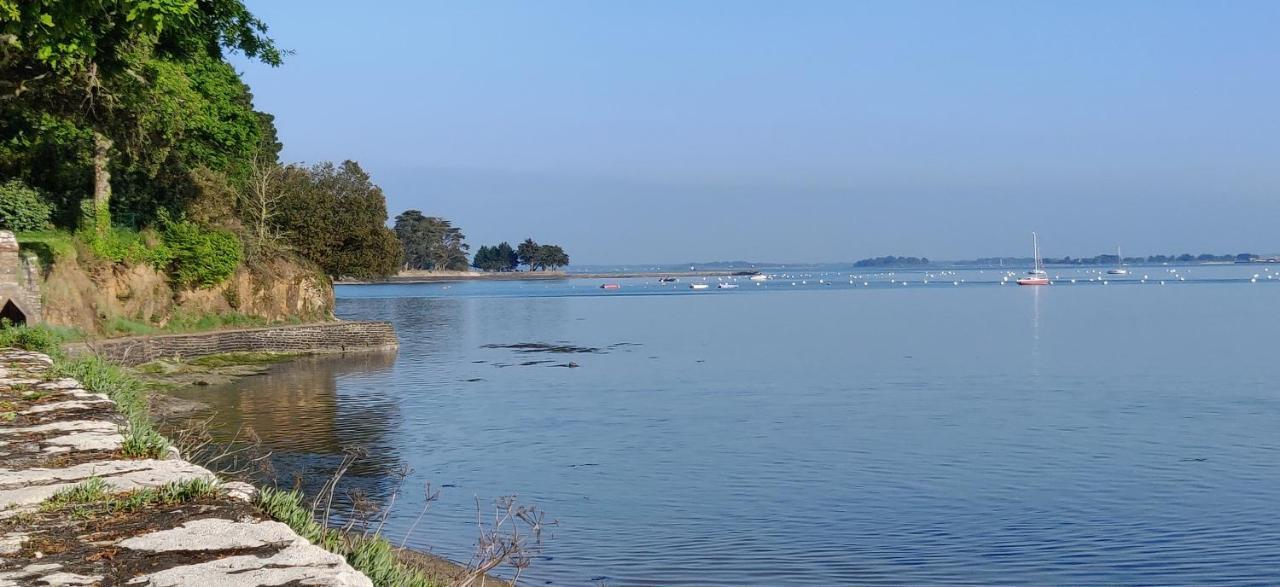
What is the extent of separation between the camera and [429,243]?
17962 cm

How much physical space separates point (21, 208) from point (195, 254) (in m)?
4.76

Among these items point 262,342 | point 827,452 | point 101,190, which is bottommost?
point 827,452

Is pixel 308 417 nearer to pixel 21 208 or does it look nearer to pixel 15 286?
pixel 15 286

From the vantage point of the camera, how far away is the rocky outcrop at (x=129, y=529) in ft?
14.2

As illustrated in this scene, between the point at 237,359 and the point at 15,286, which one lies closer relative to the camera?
the point at 15,286

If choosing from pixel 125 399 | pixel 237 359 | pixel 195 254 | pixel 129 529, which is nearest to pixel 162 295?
pixel 195 254

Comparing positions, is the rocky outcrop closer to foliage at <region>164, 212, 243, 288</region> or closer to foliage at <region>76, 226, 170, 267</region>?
foliage at <region>76, 226, 170, 267</region>

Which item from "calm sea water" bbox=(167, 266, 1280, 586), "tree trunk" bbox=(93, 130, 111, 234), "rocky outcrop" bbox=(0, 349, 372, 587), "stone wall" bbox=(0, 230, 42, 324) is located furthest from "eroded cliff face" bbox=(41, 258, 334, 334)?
"rocky outcrop" bbox=(0, 349, 372, 587)

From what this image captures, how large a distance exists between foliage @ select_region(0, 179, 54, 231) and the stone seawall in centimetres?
404

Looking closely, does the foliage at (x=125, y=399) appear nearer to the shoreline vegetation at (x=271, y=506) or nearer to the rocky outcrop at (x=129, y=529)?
the shoreline vegetation at (x=271, y=506)

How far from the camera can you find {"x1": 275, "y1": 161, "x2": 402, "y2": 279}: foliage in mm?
45125

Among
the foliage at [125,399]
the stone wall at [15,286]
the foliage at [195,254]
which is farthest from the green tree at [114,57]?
the foliage at [195,254]

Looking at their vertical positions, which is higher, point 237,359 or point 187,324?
point 187,324

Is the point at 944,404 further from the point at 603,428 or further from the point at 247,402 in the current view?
the point at 247,402
